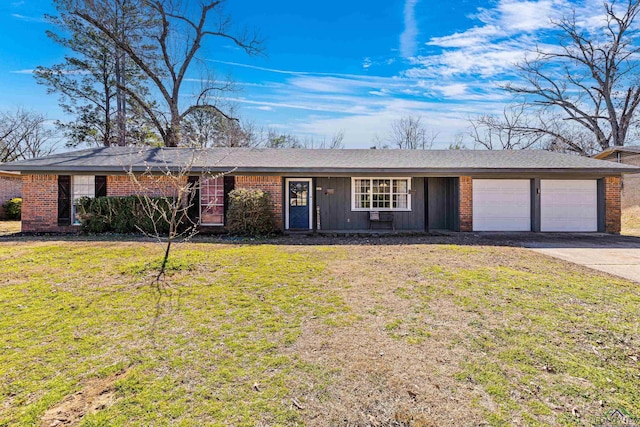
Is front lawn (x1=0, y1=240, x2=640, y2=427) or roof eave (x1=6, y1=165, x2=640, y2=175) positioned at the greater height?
roof eave (x1=6, y1=165, x2=640, y2=175)

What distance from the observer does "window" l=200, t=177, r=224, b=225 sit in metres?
11.5

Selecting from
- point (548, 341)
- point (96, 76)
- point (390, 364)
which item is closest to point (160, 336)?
point (390, 364)

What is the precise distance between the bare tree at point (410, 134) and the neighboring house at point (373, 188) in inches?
737

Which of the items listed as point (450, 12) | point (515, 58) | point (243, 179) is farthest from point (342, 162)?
point (515, 58)

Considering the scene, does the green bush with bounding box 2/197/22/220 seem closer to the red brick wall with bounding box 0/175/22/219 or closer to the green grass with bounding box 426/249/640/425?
the red brick wall with bounding box 0/175/22/219

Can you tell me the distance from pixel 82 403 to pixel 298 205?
10.0 meters

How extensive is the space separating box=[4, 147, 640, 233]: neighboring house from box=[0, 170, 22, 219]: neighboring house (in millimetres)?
6323

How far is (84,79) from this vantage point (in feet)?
69.6

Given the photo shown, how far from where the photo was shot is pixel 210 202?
11.5 metres

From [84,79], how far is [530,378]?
2716 cm

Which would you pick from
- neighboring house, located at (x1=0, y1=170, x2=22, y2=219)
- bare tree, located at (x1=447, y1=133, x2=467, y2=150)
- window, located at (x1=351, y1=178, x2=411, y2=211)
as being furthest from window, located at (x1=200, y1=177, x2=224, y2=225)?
bare tree, located at (x1=447, y1=133, x2=467, y2=150)

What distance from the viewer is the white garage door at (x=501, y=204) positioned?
37.9 ft

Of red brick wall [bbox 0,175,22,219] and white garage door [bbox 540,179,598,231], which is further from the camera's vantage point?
red brick wall [bbox 0,175,22,219]

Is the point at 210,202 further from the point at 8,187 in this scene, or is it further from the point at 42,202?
the point at 8,187
